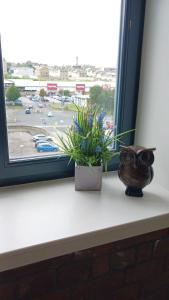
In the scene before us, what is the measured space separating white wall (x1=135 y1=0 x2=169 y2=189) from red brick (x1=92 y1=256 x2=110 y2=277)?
1.30 feet

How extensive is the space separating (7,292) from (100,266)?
0.31m

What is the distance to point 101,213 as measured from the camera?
34.7 inches

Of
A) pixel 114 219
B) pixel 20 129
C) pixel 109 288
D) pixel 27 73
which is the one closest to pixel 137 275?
pixel 109 288

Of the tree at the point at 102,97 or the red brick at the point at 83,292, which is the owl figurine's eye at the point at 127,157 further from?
the red brick at the point at 83,292

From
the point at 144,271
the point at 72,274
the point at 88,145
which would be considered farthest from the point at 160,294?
the point at 88,145

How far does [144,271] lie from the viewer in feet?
3.23

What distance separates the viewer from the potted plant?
3.20ft

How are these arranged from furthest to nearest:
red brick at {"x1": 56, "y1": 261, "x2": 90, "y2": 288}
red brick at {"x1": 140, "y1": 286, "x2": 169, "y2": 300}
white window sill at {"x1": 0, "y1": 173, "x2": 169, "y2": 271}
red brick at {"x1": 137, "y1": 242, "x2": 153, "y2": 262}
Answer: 1. red brick at {"x1": 140, "y1": 286, "x2": 169, "y2": 300}
2. red brick at {"x1": 137, "y1": 242, "x2": 153, "y2": 262}
3. red brick at {"x1": 56, "y1": 261, "x2": 90, "y2": 288}
4. white window sill at {"x1": 0, "y1": 173, "x2": 169, "y2": 271}

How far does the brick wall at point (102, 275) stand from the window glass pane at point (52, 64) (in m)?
0.46

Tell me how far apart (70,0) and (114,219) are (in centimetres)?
82

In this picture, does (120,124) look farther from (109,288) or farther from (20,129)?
(109,288)

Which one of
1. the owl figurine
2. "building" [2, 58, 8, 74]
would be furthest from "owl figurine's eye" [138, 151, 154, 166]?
"building" [2, 58, 8, 74]

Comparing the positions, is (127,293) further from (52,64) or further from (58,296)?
(52,64)

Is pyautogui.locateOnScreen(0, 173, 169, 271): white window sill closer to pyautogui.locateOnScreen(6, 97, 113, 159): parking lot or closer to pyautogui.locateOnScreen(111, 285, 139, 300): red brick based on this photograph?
pyautogui.locateOnScreen(6, 97, 113, 159): parking lot
